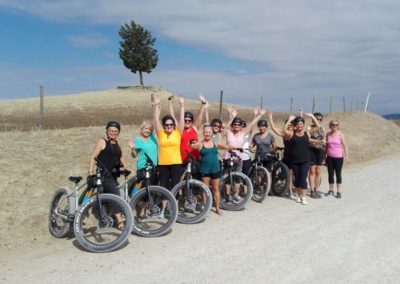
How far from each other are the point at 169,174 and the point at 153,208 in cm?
87

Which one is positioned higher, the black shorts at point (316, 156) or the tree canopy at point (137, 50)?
the tree canopy at point (137, 50)

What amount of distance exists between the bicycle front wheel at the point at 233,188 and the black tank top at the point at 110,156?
265cm

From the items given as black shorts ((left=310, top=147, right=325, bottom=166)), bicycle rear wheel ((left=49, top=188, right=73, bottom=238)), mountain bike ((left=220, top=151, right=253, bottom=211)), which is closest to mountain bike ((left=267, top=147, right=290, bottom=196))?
black shorts ((left=310, top=147, right=325, bottom=166))

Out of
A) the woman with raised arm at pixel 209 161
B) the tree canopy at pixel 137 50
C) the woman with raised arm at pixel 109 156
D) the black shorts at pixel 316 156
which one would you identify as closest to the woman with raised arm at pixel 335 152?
the black shorts at pixel 316 156

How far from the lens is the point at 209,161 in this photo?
8242mm

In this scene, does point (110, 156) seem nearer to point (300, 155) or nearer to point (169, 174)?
point (169, 174)

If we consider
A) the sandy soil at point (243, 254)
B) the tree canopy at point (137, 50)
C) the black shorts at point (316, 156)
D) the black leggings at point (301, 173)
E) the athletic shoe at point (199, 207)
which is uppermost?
the tree canopy at point (137, 50)

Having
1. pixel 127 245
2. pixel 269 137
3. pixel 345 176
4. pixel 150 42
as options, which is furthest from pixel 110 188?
pixel 150 42

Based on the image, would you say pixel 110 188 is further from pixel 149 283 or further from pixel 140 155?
pixel 149 283

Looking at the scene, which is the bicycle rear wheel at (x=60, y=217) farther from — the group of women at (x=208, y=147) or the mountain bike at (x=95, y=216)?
the group of women at (x=208, y=147)

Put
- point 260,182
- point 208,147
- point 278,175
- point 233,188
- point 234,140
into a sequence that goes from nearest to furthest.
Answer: point 208,147 < point 233,188 < point 234,140 < point 260,182 < point 278,175

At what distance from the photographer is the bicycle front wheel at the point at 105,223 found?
→ 6.24 metres

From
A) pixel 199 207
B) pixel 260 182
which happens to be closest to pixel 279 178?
pixel 260 182

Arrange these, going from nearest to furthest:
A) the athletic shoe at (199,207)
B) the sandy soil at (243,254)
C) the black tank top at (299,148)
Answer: the sandy soil at (243,254) < the athletic shoe at (199,207) < the black tank top at (299,148)
